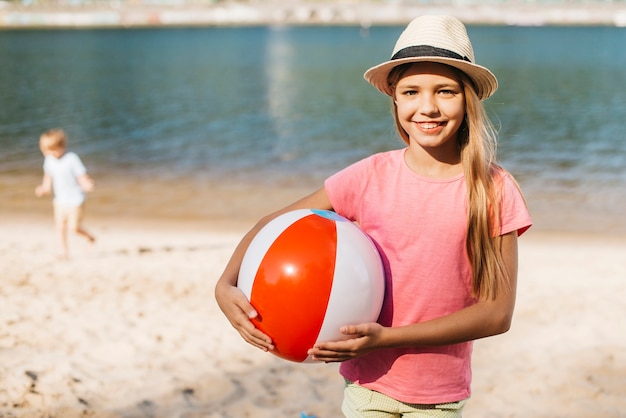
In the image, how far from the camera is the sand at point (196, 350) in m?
5.11

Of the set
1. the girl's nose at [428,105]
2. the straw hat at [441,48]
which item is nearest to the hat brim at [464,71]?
the straw hat at [441,48]

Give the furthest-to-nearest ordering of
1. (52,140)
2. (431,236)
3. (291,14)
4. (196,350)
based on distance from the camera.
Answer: (291,14) → (52,140) → (196,350) → (431,236)

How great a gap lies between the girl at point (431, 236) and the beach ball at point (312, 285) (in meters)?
0.06

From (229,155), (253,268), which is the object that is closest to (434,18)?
(253,268)

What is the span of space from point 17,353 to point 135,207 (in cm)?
721

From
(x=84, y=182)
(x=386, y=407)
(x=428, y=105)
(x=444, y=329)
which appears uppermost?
(x=84, y=182)

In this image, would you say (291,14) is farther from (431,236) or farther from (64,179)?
(431,236)

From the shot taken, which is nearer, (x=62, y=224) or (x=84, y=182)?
(x=84, y=182)

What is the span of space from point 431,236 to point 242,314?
2.37ft

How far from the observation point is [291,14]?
174625mm

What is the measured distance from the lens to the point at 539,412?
517 centimetres

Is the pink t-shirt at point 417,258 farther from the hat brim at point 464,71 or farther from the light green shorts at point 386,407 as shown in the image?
the hat brim at point 464,71

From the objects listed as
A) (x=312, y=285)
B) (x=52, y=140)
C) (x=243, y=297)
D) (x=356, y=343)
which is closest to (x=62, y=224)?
(x=52, y=140)

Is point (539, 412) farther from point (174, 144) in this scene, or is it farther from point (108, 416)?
point (174, 144)
